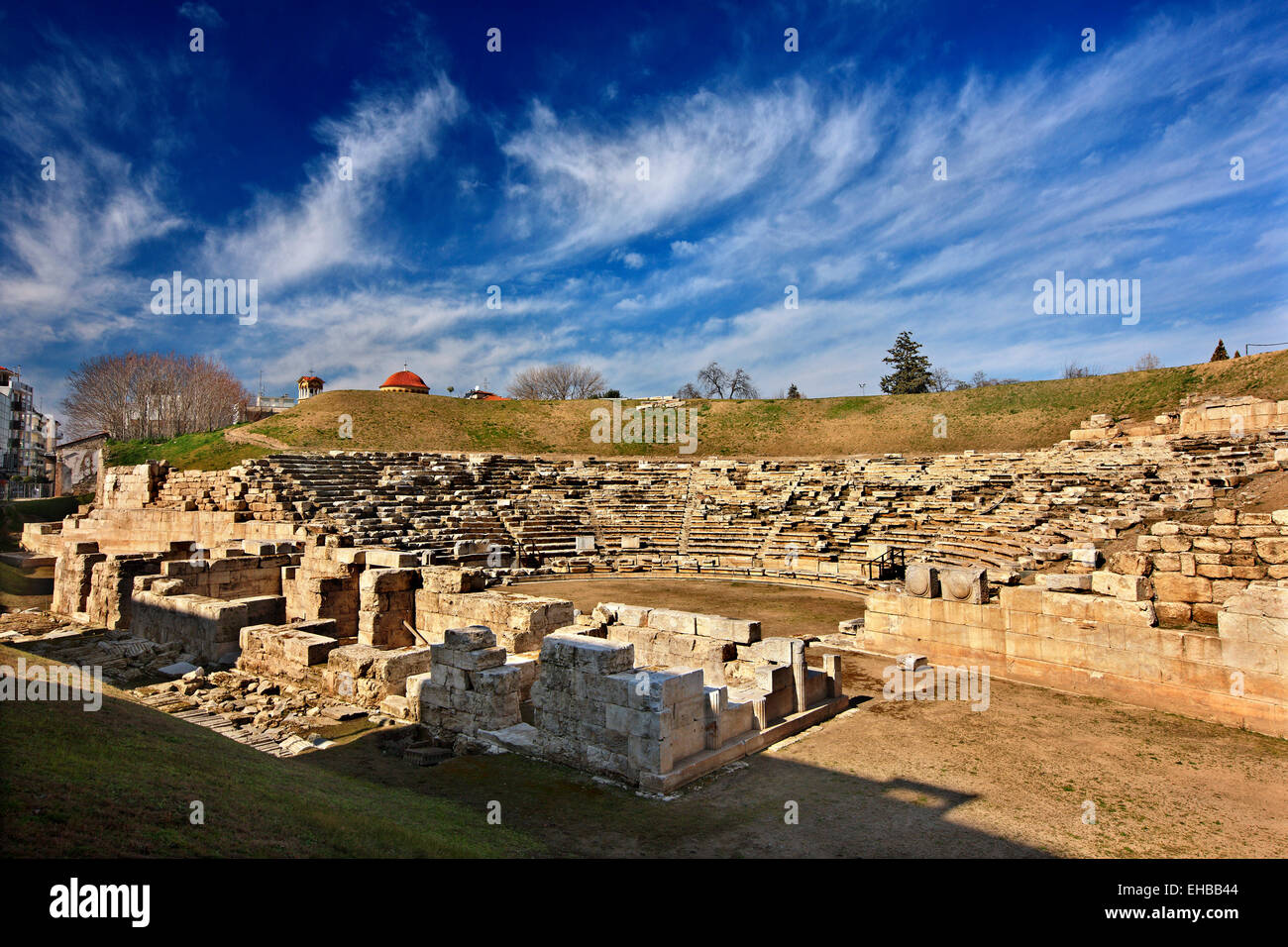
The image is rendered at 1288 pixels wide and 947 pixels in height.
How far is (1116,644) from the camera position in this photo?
30.9 ft

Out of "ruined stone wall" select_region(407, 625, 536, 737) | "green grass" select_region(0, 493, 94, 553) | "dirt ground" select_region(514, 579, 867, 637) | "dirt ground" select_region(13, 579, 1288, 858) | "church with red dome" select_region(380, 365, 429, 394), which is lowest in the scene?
"dirt ground" select_region(514, 579, 867, 637)

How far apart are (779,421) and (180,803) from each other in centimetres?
4360

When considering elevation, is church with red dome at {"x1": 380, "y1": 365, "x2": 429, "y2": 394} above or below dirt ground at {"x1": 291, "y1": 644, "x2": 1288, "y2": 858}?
above

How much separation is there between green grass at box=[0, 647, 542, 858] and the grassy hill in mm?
31874

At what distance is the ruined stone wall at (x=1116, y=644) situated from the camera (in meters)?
8.16

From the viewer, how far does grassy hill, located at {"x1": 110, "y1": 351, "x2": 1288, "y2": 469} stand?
3450 cm

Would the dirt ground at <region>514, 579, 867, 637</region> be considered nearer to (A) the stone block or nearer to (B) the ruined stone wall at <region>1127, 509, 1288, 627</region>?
(A) the stone block

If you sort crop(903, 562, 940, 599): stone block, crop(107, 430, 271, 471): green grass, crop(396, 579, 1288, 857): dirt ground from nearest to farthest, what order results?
crop(396, 579, 1288, 857): dirt ground → crop(903, 562, 940, 599): stone block → crop(107, 430, 271, 471): green grass

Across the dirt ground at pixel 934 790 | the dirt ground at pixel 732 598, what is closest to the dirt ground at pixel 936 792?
the dirt ground at pixel 934 790

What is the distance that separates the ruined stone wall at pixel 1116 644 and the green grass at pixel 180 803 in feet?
27.4

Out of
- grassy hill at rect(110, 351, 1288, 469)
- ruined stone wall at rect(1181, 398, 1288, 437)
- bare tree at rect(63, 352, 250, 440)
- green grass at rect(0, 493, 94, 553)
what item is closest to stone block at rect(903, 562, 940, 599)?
ruined stone wall at rect(1181, 398, 1288, 437)

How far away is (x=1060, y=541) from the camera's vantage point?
1789 cm

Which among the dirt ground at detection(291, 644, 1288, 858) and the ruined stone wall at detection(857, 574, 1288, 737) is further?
the ruined stone wall at detection(857, 574, 1288, 737)

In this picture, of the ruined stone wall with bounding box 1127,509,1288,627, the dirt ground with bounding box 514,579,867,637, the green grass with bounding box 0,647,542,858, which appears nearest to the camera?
the green grass with bounding box 0,647,542,858
